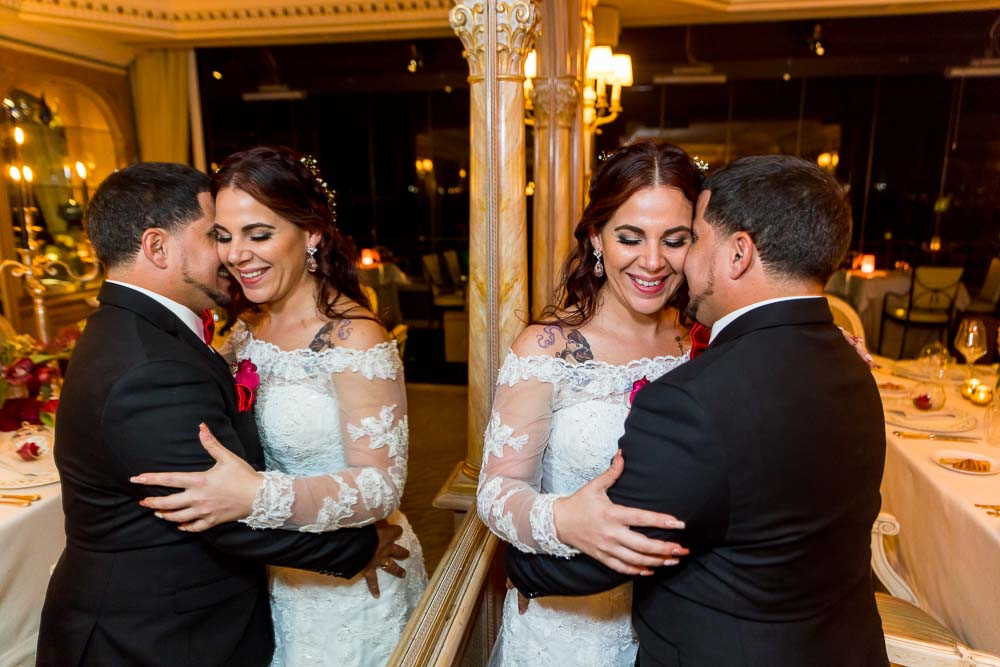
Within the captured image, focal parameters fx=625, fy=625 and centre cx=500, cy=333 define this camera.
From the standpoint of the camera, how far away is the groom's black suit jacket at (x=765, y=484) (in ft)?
3.34

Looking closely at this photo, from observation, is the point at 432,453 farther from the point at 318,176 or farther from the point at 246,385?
the point at 318,176

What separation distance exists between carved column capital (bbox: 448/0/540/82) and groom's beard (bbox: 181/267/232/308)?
37.6 inches

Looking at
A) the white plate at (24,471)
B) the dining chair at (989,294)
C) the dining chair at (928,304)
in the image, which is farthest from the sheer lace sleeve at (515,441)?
the dining chair at (989,294)

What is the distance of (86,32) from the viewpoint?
4488 mm

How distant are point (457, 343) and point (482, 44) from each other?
2.97ft

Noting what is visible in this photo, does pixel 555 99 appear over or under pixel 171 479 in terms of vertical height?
over

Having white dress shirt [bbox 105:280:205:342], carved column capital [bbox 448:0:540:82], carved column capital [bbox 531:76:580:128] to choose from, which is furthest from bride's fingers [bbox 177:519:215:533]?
carved column capital [bbox 531:76:580:128]

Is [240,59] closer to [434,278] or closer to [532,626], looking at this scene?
[434,278]

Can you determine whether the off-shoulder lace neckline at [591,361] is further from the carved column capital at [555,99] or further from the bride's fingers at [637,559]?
the carved column capital at [555,99]

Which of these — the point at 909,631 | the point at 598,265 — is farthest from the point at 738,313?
the point at 909,631

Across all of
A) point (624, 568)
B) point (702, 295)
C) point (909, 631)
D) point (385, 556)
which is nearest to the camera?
point (624, 568)

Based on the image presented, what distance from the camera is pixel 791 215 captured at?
3.59 feet

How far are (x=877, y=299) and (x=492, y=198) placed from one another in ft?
21.5

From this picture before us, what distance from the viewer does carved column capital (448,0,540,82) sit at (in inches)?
70.6
